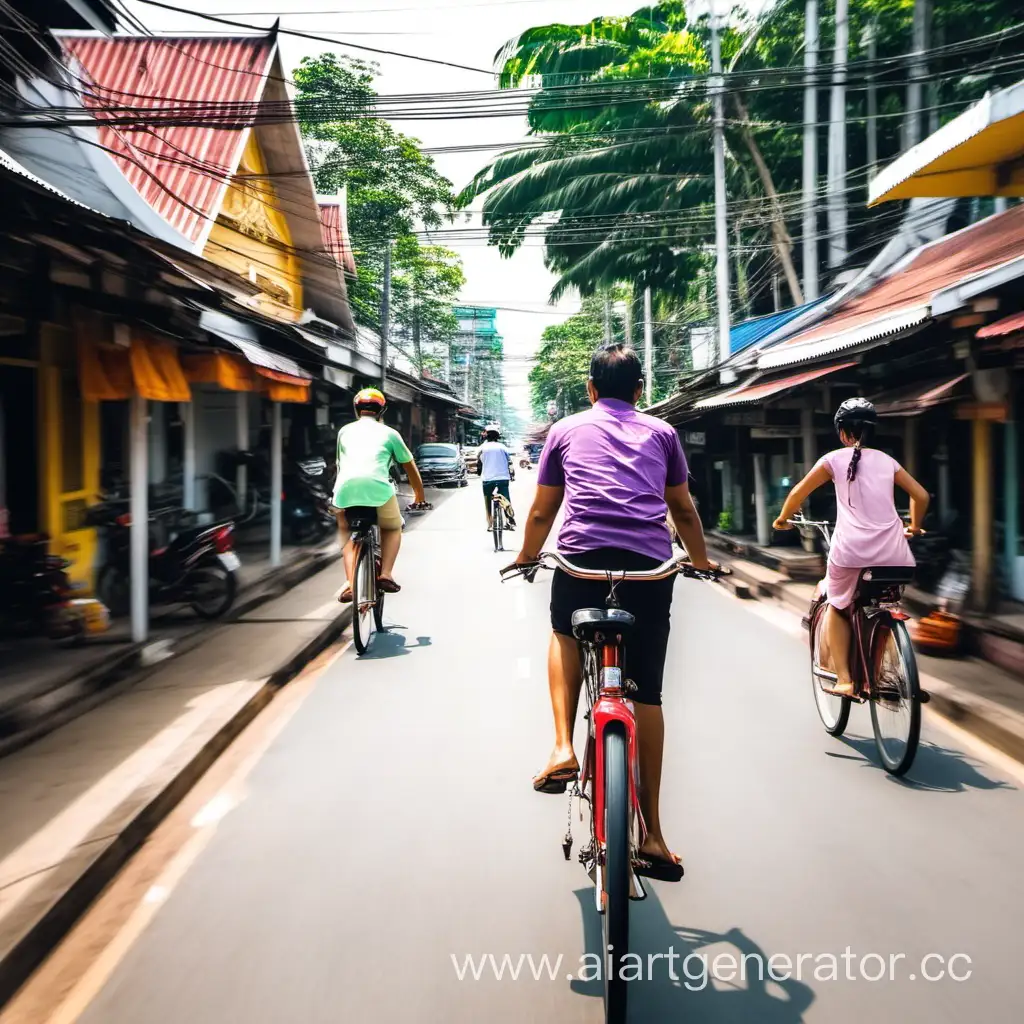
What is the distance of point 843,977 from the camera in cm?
282

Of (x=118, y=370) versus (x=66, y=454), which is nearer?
(x=118, y=370)

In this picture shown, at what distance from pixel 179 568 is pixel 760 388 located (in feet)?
24.3

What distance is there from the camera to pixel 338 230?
23.5 metres

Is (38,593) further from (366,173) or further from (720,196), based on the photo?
(366,173)

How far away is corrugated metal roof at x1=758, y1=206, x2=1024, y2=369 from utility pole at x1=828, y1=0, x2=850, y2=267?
427 cm

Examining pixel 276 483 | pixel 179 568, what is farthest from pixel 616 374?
pixel 276 483

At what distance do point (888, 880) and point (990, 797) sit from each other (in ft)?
3.93

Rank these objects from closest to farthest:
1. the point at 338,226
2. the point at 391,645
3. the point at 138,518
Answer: the point at 138,518 → the point at 391,645 → the point at 338,226

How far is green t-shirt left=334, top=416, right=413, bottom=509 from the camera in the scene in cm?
712

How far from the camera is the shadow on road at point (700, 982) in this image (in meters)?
2.62

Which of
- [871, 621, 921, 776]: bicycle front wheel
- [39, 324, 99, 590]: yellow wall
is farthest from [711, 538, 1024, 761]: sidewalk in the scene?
[39, 324, 99, 590]: yellow wall

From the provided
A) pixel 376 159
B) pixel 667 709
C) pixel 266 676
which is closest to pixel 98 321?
pixel 266 676

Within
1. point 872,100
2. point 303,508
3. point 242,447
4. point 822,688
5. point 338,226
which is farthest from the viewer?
point 338,226

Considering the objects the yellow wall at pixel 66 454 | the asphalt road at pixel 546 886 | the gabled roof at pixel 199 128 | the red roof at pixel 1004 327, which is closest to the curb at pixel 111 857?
the asphalt road at pixel 546 886
